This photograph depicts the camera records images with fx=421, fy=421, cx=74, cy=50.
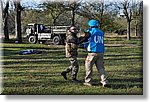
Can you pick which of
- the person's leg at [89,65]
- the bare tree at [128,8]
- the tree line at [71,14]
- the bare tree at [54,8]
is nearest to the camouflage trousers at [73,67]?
the person's leg at [89,65]

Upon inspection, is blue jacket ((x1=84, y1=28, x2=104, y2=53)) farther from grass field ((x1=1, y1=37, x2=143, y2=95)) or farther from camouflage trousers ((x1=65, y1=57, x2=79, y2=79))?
camouflage trousers ((x1=65, y1=57, x2=79, y2=79))

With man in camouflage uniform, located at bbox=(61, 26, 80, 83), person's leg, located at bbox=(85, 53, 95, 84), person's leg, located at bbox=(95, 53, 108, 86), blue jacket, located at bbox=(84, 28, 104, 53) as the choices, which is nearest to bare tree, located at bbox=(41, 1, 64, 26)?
man in camouflage uniform, located at bbox=(61, 26, 80, 83)

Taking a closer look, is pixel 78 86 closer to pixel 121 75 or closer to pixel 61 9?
pixel 121 75

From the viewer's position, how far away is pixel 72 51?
5883mm

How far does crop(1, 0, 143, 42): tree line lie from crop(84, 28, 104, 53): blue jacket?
8.3 inches

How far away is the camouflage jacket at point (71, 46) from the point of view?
5840mm

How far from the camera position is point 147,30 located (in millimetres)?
5777

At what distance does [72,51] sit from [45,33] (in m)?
0.54

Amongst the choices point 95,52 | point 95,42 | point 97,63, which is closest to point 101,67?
point 97,63

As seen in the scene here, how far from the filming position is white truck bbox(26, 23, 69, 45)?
602 centimetres

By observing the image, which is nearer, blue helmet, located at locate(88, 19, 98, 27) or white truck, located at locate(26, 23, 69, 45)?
blue helmet, located at locate(88, 19, 98, 27)

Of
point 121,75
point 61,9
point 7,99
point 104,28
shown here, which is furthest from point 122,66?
point 7,99

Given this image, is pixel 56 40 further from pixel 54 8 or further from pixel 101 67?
pixel 101 67

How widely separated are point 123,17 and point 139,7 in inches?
11.5
